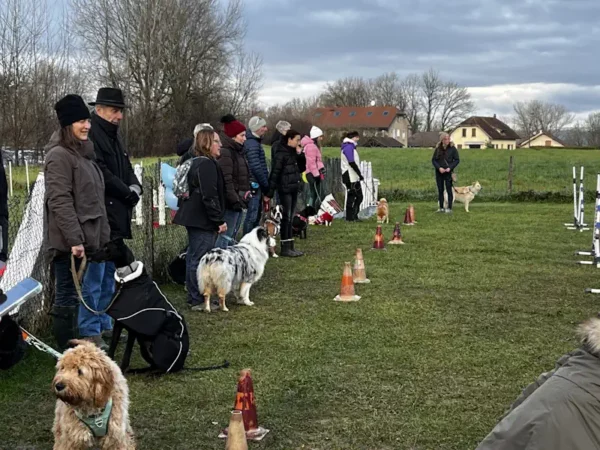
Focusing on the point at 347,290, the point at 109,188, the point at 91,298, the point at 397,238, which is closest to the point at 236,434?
the point at 91,298

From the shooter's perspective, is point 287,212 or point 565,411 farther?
point 287,212

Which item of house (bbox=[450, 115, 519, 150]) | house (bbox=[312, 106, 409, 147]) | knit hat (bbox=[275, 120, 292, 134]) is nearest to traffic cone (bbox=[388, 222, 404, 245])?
knit hat (bbox=[275, 120, 292, 134])

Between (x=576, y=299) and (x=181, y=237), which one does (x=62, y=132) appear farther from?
(x=576, y=299)

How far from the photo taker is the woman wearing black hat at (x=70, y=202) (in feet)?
16.6

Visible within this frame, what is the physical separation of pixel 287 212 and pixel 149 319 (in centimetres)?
617

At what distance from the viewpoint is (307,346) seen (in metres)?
6.15

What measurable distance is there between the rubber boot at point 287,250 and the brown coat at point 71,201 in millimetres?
6122

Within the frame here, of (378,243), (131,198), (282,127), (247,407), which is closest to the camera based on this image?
(247,407)

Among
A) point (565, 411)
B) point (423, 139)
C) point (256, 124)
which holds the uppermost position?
point (423, 139)

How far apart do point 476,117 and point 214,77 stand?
6822cm

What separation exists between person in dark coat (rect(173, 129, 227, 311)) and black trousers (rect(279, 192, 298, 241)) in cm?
368

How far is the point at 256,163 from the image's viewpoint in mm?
10367

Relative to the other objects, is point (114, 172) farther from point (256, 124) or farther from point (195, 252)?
point (256, 124)

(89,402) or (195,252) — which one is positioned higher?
(195,252)
